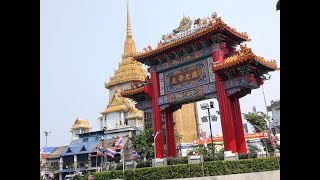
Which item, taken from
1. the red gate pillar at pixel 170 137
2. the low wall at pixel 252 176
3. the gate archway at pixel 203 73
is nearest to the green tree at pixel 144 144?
the gate archway at pixel 203 73

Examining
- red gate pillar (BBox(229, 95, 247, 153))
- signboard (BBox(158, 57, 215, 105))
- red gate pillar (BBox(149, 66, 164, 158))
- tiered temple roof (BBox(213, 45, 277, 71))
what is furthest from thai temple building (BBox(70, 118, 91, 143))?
tiered temple roof (BBox(213, 45, 277, 71))

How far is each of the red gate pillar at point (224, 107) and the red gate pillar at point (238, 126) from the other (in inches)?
51.5

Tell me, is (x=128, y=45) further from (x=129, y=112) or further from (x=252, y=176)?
(x=252, y=176)

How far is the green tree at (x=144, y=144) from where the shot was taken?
49.2 m

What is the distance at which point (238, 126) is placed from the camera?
22.5m

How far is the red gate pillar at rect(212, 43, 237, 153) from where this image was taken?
20.3 m

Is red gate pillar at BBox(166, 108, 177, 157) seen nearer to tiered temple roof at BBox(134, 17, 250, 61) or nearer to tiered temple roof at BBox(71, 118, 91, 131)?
tiered temple roof at BBox(134, 17, 250, 61)

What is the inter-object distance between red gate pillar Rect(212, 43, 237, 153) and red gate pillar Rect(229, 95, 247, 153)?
1.31 m

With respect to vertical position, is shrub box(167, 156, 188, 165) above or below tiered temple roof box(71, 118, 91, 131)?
below

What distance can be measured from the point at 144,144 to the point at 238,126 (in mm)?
29409
